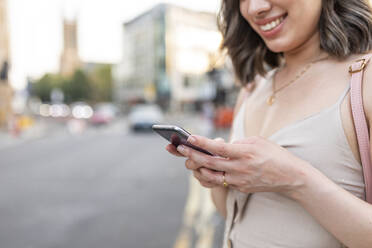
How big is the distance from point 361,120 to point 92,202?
5.07 m

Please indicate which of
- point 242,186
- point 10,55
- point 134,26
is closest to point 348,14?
point 242,186

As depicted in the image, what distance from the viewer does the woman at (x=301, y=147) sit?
82 centimetres

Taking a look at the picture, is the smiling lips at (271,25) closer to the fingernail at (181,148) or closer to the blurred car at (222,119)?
the fingernail at (181,148)

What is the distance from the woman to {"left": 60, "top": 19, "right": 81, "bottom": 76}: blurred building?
8698cm

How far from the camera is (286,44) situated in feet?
3.31

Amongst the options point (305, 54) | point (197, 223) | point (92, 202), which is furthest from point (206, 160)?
point (92, 202)

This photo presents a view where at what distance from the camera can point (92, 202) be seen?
17.6 feet

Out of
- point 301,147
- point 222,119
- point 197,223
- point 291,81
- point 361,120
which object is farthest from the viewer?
point 222,119

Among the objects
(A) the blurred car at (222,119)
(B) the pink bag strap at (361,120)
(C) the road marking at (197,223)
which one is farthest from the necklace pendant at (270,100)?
(A) the blurred car at (222,119)

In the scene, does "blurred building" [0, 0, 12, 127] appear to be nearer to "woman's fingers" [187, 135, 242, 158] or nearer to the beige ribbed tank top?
the beige ribbed tank top

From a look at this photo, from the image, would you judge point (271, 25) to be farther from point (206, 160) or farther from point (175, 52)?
point (175, 52)

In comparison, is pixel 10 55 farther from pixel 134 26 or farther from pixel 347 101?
pixel 134 26

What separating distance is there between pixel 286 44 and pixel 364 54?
21 centimetres

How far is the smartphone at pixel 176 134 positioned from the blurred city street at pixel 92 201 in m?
3.03
